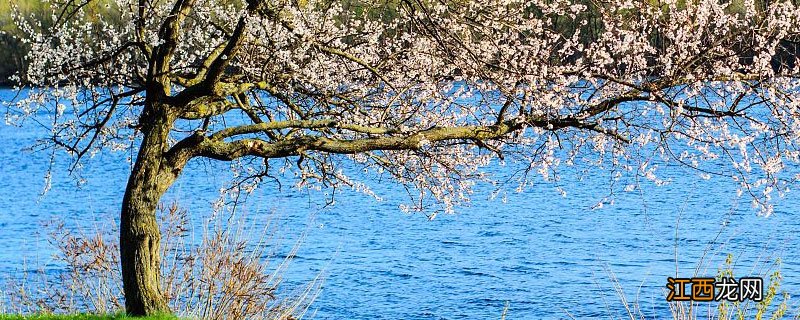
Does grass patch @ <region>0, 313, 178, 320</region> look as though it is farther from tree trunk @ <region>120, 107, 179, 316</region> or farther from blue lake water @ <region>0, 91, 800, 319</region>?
blue lake water @ <region>0, 91, 800, 319</region>

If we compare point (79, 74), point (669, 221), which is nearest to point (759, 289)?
point (79, 74)

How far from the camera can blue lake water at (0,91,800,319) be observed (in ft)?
46.1

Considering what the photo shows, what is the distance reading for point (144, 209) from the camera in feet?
24.3

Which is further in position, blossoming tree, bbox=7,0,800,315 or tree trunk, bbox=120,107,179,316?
tree trunk, bbox=120,107,179,316

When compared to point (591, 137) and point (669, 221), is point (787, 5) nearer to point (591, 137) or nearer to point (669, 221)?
point (591, 137)

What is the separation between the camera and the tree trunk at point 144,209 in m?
7.41

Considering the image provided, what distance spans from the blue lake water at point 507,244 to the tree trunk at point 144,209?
10.2 ft

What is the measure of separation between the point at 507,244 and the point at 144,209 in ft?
35.1

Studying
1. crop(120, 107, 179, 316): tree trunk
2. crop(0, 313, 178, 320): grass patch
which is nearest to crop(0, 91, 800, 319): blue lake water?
crop(0, 313, 178, 320): grass patch

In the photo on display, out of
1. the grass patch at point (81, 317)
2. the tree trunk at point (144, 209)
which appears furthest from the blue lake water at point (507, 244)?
the tree trunk at point (144, 209)

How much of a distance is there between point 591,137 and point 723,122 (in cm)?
110

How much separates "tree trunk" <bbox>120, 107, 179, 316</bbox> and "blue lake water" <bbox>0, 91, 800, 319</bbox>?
312cm

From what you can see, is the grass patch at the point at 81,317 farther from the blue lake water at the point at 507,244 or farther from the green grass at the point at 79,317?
the blue lake water at the point at 507,244

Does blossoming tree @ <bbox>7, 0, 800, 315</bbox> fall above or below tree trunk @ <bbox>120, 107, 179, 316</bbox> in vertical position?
above
